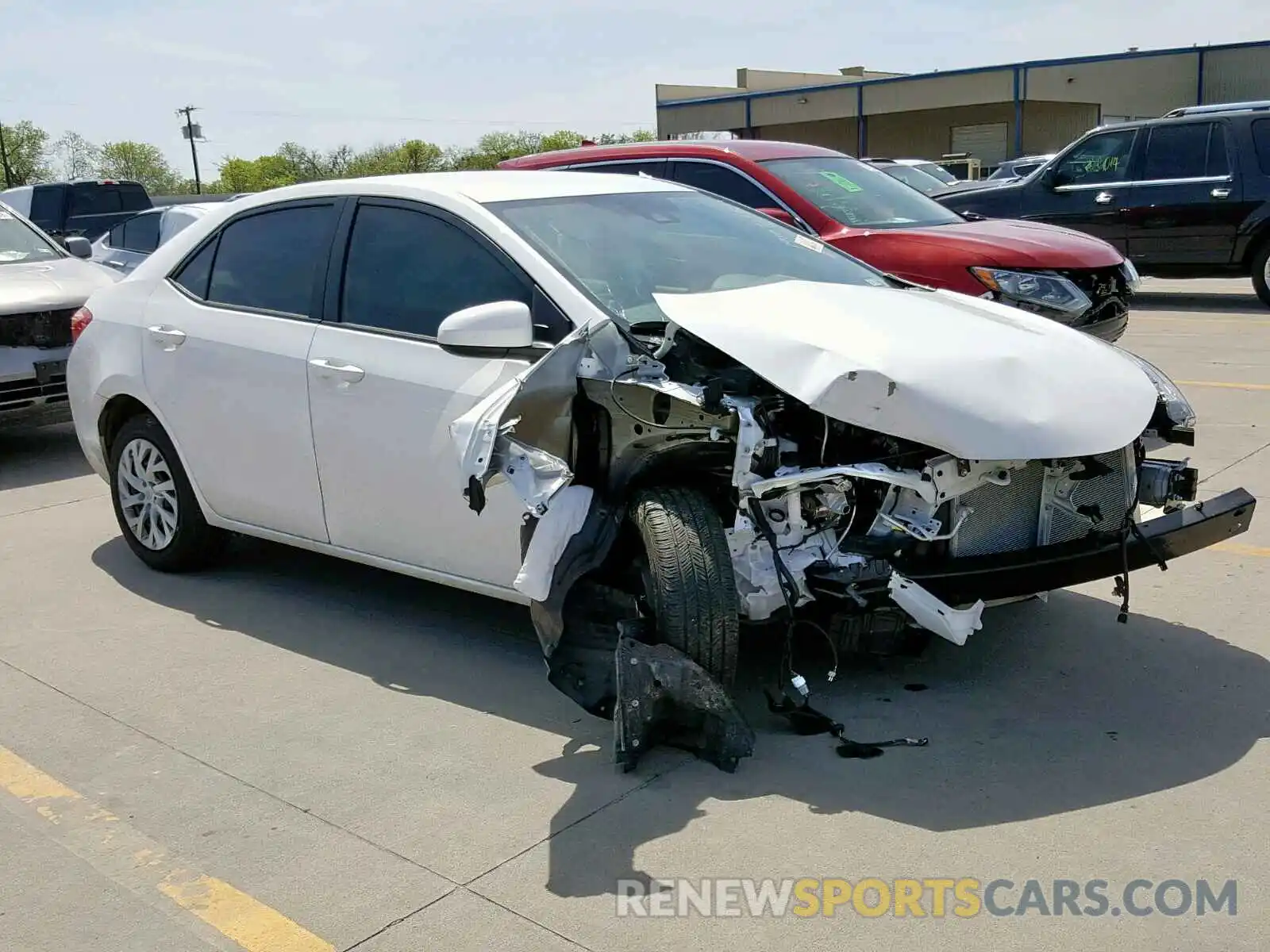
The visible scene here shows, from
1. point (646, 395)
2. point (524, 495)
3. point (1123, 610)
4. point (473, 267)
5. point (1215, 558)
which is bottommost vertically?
point (1215, 558)

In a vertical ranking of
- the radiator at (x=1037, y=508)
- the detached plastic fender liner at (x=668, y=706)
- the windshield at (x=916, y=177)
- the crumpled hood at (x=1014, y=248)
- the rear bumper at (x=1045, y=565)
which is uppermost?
the windshield at (x=916, y=177)

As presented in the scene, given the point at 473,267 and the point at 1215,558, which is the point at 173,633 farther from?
the point at 1215,558

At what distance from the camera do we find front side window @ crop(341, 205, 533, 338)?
468cm

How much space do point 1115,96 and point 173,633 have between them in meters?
42.0

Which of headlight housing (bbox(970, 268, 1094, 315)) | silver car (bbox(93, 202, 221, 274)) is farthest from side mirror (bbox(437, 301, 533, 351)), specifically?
silver car (bbox(93, 202, 221, 274))

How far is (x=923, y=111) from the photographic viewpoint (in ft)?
164

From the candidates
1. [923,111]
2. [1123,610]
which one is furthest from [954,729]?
[923,111]

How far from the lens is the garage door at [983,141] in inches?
1873

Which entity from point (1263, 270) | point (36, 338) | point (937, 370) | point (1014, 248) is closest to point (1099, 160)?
point (1263, 270)

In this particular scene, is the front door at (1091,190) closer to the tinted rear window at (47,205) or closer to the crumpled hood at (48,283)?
the crumpled hood at (48,283)

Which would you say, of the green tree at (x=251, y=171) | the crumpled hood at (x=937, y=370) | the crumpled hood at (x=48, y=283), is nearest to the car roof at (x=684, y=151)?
the crumpled hood at (x=48, y=283)

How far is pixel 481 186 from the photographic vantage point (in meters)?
5.04

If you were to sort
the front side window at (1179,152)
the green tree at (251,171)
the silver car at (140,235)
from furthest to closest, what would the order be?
the green tree at (251,171)
the silver car at (140,235)
the front side window at (1179,152)

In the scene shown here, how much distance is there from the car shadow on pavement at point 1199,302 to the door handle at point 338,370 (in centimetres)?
1075
